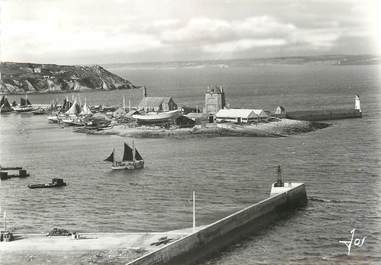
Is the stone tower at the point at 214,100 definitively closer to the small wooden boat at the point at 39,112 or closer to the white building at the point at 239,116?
the white building at the point at 239,116

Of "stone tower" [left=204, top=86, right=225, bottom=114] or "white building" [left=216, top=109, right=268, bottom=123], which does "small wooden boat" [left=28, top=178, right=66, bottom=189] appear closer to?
"white building" [left=216, top=109, right=268, bottom=123]

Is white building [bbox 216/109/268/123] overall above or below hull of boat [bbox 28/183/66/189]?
above

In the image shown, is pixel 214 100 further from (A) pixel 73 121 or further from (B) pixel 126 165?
(B) pixel 126 165

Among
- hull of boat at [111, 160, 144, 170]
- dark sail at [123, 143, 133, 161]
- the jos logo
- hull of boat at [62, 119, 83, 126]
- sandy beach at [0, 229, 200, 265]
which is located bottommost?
the jos logo

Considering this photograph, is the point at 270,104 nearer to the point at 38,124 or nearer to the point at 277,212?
the point at 38,124

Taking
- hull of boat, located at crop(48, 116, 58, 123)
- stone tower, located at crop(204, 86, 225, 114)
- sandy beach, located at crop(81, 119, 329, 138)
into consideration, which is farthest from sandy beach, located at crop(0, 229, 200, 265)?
hull of boat, located at crop(48, 116, 58, 123)

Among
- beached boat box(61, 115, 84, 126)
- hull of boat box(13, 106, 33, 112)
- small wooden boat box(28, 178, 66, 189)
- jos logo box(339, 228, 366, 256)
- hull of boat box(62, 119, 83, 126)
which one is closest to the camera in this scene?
jos logo box(339, 228, 366, 256)
